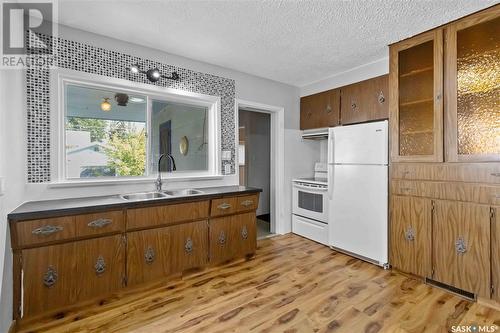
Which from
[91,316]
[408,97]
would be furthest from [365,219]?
→ [91,316]

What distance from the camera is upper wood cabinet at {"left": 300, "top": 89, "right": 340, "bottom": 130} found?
3.44m

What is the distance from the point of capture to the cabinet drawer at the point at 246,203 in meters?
2.83

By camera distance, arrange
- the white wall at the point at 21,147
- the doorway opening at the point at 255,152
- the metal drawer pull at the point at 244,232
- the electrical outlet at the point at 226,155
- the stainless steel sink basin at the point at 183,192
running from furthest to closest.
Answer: the doorway opening at the point at 255,152
the electrical outlet at the point at 226,155
the metal drawer pull at the point at 244,232
the stainless steel sink basin at the point at 183,192
the white wall at the point at 21,147

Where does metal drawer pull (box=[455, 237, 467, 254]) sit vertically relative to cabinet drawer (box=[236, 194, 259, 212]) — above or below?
below

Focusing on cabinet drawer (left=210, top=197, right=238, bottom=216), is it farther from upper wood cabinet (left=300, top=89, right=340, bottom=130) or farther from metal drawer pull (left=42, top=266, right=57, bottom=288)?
upper wood cabinet (left=300, top=89, right=340, bottom=130)

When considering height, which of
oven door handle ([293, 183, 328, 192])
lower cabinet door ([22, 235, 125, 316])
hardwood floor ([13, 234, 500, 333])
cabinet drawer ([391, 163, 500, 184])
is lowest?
hardwood floor ([13, 234, 500, 333])

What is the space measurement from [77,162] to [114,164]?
327mm

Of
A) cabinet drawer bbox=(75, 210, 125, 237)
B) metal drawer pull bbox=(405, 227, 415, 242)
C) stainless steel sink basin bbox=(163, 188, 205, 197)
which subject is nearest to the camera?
cabinet drawer bbox=(75, 210, 125, 237)

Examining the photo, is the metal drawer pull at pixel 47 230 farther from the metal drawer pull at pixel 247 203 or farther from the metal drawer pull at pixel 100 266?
the metal drawer pull at pixel 247 203

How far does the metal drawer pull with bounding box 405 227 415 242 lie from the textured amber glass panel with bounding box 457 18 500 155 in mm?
890

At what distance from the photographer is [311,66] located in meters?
3.23

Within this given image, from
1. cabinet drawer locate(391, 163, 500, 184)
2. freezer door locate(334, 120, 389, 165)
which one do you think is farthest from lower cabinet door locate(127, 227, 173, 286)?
cabinet drawer locate(391, 163, 500, 184)

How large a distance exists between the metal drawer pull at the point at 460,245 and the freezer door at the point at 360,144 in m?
0.96

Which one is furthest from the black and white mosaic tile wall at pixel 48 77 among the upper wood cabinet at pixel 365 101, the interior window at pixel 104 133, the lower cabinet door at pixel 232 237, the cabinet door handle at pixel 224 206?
the upper wood cabinet at pixel 365 101
